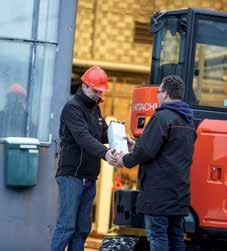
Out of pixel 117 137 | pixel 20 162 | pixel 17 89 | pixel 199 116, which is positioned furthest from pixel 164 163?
pixel 17 89

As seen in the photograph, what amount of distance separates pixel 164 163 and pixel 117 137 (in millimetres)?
723

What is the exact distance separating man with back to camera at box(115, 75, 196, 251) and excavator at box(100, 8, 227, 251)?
530 mm

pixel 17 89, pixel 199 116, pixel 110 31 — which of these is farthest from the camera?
pixel 110 31

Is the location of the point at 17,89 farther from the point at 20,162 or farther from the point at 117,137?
the point at 117,137

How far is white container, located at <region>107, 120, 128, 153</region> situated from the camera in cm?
751

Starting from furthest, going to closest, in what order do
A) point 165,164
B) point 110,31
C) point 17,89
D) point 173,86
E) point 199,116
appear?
1. point 110,31
2. point 17,89
3. point 199,116
4. point 173,86
5. point 165,164

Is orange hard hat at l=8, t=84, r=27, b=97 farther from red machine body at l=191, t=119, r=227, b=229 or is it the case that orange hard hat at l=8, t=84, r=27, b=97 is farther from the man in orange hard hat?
red machine body at l=191, t=119, r=227, b=229

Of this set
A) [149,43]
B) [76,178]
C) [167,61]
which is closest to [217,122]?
[167,61]

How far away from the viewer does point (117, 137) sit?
7.58 meters

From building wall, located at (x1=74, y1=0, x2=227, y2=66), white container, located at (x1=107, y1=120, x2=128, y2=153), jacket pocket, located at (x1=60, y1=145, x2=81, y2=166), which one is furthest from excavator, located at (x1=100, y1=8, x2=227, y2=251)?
building wall, located at (x1=74, y1=0, x2=227, y2=66)

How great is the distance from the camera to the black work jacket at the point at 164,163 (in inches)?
274

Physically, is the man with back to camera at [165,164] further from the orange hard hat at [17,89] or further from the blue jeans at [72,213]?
the orange hard hat at [17,89]

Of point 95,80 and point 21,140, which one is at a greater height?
point 95,80

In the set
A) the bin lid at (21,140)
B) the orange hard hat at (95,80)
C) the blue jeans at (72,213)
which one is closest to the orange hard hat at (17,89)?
the bin lid at (21,140)
